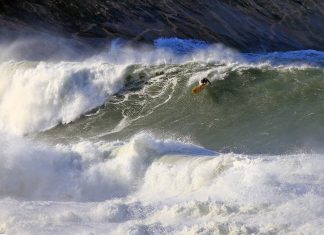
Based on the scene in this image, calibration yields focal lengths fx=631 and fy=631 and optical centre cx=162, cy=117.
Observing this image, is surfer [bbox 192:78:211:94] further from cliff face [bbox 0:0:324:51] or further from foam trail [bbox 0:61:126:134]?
cliff face [bbox 0:0:324:51]

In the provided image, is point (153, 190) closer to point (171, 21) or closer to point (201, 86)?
point (201, 86)

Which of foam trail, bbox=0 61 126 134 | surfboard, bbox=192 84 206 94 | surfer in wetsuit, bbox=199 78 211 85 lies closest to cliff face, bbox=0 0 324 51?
foam trail, bbox=0 61 126 134

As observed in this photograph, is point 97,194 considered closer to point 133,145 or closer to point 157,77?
point 133,145

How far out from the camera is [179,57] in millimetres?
16906

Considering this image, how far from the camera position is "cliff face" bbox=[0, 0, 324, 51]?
19.2 metres

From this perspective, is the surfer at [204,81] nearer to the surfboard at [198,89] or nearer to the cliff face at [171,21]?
the surfboard at [198,89]

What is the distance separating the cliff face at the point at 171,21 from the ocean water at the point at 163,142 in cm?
113

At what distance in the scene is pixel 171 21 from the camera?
19953mm

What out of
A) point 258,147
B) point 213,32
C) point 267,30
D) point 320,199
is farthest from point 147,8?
point 320,199

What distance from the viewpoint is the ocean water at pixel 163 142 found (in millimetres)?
8008

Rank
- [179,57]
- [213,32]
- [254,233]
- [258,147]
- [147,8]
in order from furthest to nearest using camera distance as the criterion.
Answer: [147,8] → [213,32] → [179,57] → [258,147] → [254,233]

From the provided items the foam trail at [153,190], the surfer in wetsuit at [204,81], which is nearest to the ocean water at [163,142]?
the foam trail at [153,190]

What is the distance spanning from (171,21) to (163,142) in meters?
9.48

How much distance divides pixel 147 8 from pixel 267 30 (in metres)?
3.97
